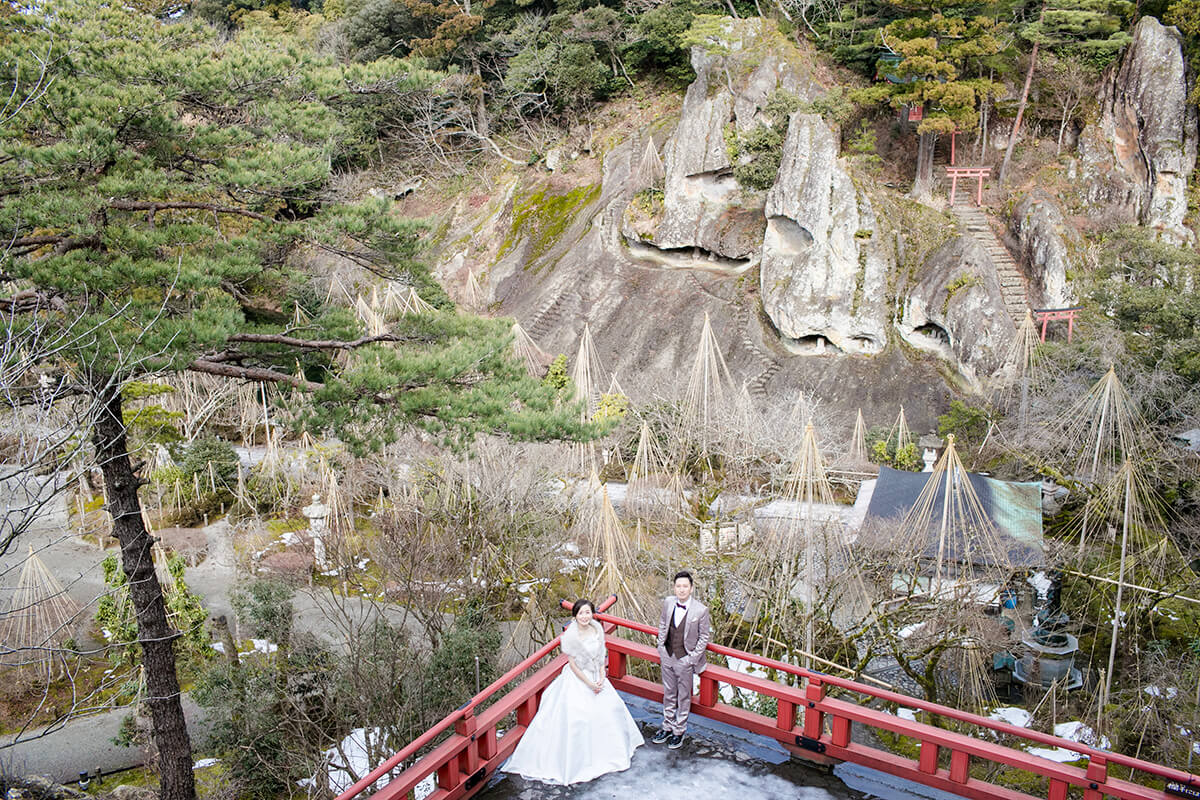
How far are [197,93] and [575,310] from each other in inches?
542

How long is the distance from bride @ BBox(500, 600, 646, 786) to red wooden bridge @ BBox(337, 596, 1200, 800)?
23 cm

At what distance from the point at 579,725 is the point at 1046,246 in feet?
48.5

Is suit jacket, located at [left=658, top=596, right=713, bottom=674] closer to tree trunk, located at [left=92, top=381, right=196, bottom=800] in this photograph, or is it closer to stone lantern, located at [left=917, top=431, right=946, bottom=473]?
tree trunk, located at [left=92, top=381, right=196, bottom=800]

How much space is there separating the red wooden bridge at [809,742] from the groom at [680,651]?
0.19m

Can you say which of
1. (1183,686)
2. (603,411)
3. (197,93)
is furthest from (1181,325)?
(197,93)

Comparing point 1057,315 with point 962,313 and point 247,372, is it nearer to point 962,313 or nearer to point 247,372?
point 962,313

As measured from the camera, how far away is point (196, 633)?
10.6m

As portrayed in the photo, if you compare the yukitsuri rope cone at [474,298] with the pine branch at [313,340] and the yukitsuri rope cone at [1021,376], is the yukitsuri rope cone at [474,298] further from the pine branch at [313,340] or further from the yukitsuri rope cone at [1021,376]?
the pine branch at [313,340]

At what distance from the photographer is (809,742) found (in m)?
5.18

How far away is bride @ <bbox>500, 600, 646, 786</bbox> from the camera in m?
4.97

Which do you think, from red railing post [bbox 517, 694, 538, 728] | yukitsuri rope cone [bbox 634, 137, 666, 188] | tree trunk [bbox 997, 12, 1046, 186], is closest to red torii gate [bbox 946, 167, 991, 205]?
tree trunk [bbox 997, 12, 1046, 186]

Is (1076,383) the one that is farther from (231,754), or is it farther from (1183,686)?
(231,754)

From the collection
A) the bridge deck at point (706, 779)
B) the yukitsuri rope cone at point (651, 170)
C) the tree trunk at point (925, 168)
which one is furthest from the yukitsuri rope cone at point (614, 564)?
the yukitsuri rope cone at point (651, 170)

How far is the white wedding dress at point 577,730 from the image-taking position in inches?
195
